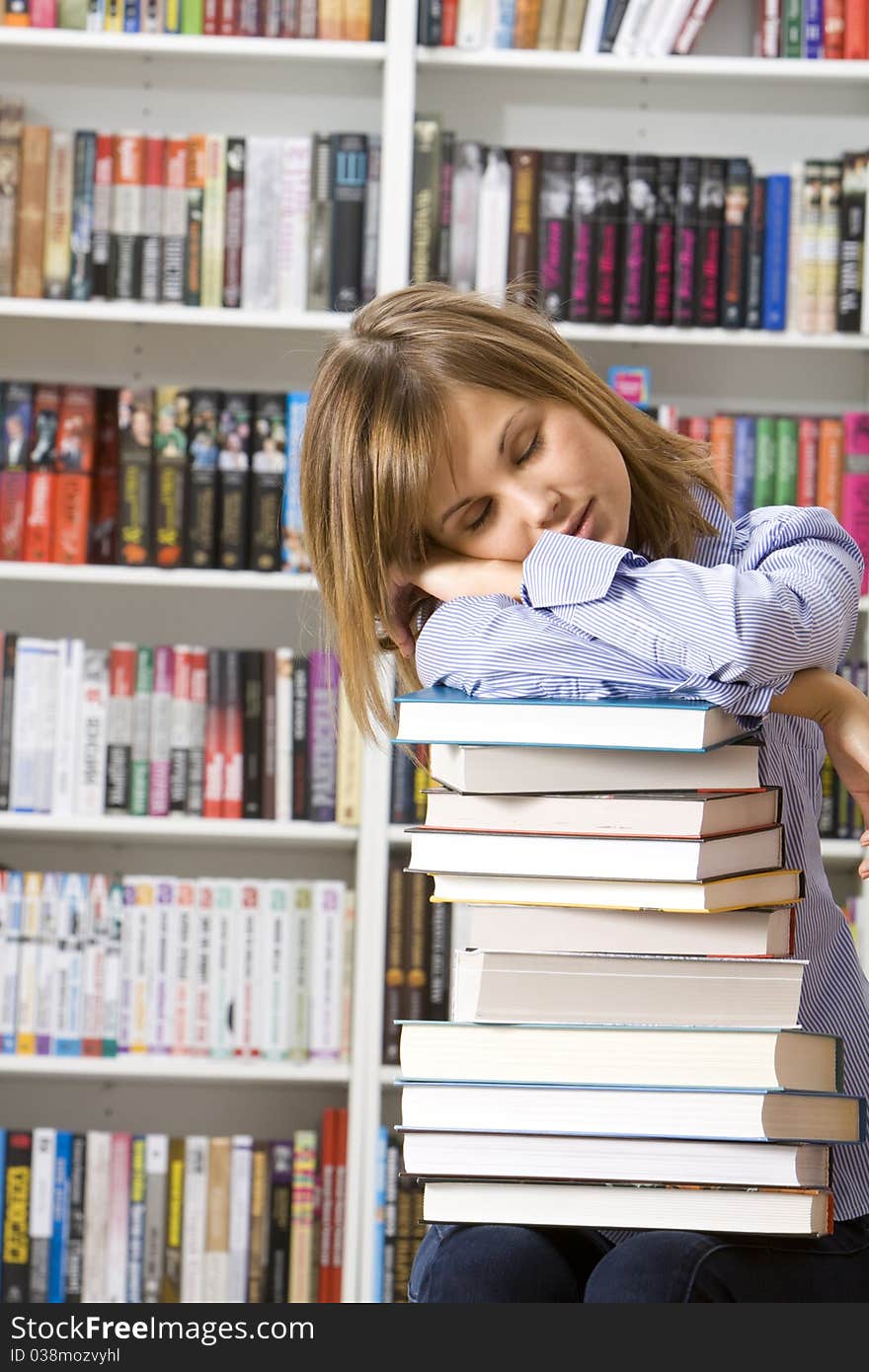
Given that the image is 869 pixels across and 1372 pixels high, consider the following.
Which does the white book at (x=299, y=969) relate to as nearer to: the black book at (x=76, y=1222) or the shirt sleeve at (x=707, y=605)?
the black book at (x=76, y=1222)

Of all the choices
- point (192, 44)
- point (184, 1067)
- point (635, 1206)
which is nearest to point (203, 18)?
point (192, 44)

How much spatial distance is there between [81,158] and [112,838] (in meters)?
0.99

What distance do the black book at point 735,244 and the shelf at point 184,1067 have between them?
3.93 feet

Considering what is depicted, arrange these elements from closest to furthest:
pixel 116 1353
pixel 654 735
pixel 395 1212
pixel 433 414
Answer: pixel 116 1353 < pixel 654 735 < pixel 433 414 < pixel 395 1212

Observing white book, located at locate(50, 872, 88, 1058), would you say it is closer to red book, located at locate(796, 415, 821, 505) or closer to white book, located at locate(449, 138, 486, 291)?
white book, located at locate(449, 138, 486, 291)

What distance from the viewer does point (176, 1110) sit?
7.46ft

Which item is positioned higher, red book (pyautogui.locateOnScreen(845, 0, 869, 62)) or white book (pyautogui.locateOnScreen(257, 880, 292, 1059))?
red book (pyautogui.locateOnScreen(845, 0, 869, 62))

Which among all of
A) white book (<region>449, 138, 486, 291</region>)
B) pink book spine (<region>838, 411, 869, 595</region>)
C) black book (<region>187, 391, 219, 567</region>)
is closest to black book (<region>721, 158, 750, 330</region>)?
pink book spine (<region>838, 411, 869, 595</region>)

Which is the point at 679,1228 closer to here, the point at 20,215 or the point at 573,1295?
the point at 573,1295

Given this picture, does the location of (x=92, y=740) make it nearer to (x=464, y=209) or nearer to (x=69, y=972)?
(x=69, y=972)

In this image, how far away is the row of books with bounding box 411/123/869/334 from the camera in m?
2.09

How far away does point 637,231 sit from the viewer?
2.10 m

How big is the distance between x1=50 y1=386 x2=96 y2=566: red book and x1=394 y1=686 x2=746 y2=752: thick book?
139 cm

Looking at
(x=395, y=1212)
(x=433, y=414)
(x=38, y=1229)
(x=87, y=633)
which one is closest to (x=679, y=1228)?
(x=433, y=414)
